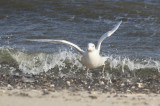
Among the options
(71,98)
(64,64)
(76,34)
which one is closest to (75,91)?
(71,98)

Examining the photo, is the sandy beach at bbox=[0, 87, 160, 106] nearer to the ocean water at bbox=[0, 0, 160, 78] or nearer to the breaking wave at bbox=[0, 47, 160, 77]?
the ocean water at bbox=[0, 0, 160, 78]

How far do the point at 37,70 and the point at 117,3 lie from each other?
22.9 feet

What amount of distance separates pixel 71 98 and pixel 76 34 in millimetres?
5592

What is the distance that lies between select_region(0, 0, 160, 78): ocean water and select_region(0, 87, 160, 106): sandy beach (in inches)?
80.0

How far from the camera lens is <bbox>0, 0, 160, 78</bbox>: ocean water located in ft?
30.5

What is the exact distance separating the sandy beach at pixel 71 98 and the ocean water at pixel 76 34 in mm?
2031

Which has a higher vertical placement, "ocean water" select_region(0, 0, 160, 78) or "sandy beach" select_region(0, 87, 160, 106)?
"ocean water" select_region(0, 0, 160, 78)

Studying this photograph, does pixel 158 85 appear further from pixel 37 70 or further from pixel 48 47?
pixel 48 47

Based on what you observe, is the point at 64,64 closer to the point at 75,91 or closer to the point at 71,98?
the point at 75,91

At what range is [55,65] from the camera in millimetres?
9438

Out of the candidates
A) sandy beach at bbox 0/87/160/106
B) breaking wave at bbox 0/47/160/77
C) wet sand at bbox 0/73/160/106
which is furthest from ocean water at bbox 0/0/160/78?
sandy beach at bbox 0/87/160/106

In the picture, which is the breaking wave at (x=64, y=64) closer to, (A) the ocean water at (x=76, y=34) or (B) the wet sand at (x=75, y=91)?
(A) the ocean water at (x=76, y=34)

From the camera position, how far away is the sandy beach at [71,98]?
617 cm

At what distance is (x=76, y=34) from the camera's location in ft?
39.1
